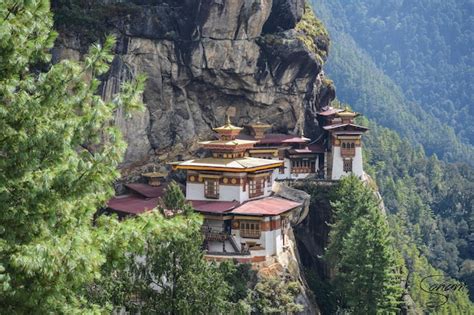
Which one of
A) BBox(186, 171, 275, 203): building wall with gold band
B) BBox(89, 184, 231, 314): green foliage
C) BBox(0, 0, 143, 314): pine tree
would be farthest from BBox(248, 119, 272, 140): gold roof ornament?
BBox(0, 0, 143, 314): pine tree

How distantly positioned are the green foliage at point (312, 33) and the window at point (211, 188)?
1592cm

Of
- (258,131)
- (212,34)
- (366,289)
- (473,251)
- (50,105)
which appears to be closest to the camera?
(50,105)

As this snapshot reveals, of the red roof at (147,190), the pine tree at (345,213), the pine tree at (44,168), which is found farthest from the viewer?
the red roof at (147,190)

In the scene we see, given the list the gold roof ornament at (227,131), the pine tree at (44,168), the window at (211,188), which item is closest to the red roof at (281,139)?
the gold roof ornament at (227,131)

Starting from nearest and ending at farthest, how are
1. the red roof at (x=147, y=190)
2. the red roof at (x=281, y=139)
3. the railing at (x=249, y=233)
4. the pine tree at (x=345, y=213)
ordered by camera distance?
the railing at (x=249, y=233) → the pine tree at (x=345, y=213) → the red roof at (x=147, y=190) → the red roof at (x=281, y=139)

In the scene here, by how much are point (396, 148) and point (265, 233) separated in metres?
79.4

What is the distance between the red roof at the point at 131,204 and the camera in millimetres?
Answer: 37031

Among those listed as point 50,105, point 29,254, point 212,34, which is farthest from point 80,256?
point 212,34

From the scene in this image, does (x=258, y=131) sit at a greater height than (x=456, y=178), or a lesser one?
greater

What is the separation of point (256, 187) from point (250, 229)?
12.3ft

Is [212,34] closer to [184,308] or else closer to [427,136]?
[184,308]

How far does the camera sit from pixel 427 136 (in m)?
168

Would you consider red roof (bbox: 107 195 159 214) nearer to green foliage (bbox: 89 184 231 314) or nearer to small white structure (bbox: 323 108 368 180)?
green foliage (bbox: 89 184 231 314)

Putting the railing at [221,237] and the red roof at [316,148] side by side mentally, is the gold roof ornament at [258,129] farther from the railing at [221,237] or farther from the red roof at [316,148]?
the railing at [221,237]
